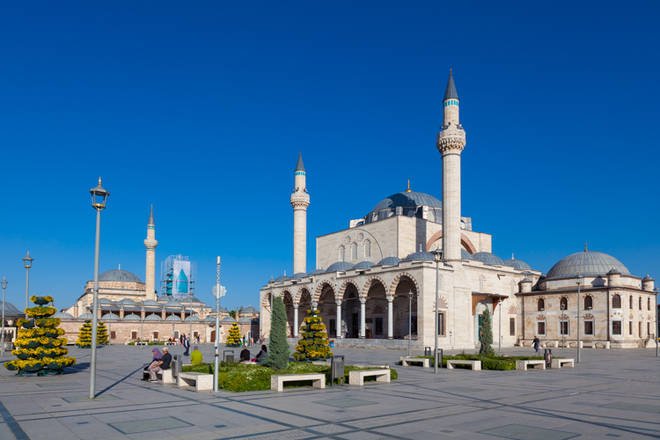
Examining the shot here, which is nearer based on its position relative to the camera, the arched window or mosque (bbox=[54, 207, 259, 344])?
the arched window

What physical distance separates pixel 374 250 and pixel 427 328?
15.7 metres

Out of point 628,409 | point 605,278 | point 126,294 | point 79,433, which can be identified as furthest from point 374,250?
point 79,433

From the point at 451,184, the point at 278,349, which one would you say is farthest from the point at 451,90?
the point at 278,349

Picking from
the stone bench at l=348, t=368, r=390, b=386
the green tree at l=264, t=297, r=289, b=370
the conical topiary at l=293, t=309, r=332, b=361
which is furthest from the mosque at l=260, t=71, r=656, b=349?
the green tree at l=264, t=297, r=289, b=370

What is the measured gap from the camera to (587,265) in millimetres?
54906

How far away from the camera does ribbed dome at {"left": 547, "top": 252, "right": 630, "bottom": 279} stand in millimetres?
54281

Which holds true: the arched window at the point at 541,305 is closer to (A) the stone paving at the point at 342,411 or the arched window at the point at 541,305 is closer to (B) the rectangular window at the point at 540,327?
(B) the rectangular window at the point at 540,327

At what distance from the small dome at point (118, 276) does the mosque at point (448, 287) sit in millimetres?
28256

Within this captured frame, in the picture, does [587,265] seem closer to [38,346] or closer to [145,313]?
[38,346]

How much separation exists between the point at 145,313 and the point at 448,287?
4081 cm

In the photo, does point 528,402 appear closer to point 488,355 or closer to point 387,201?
point 488,355

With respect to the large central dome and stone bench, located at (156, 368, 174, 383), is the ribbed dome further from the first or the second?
stone bench, located at (156, 368, 174, 383)

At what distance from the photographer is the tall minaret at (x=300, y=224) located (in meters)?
60.8

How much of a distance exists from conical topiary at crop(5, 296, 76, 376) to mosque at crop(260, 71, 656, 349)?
2700cm
